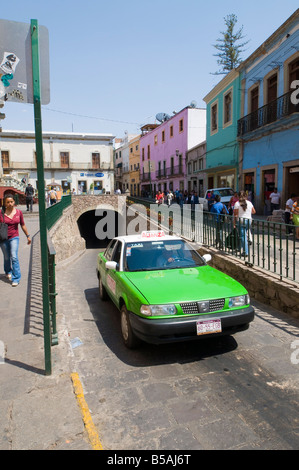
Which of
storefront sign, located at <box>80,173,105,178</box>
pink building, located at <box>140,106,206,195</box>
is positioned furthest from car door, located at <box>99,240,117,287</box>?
storefront sign, located at <box>80,173,105,178</box>

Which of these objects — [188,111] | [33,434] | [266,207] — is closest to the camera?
[33,434]

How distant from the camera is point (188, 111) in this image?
34469mm

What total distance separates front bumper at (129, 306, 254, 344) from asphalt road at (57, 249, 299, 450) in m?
0.38

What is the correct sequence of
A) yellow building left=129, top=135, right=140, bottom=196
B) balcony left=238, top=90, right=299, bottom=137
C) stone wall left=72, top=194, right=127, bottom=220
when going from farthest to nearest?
yellow building left=129, top=135, right=140, bottom=196 < stone wall left=72, top=194, right=127, bottom=220 < balcony left=238, top=90, right=299, bottom=137

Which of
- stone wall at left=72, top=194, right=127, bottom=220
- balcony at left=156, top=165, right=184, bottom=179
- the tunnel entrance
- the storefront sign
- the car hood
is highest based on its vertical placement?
the storefront sign

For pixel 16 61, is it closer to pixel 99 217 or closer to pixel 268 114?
pixel 268 114

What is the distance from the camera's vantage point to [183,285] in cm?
445

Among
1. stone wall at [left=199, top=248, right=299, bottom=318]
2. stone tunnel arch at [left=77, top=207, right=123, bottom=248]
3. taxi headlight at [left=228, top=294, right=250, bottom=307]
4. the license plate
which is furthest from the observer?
stone tunnel arch at [left=77, top=207, right=123, bottom=248]

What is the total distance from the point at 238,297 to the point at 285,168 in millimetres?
13360

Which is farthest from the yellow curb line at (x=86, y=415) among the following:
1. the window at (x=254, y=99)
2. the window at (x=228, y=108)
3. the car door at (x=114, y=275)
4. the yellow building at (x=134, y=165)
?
the yellow building at (x=134, y=165)

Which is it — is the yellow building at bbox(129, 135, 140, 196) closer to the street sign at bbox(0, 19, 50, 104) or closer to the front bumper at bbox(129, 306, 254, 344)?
the front bumper at bbox(129, 306, 254, 344)

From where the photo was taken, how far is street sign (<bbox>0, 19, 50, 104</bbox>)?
10.7 feet
